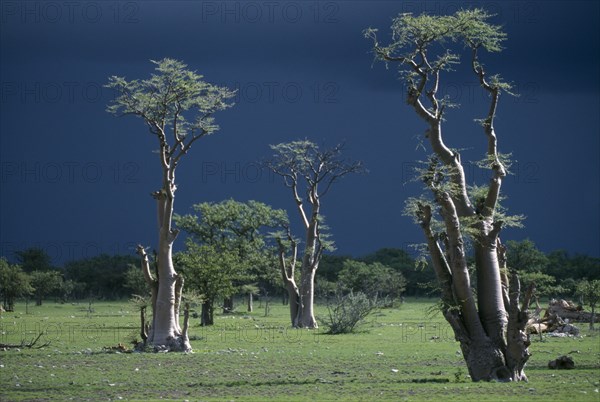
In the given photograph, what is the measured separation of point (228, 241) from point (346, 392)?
5861 centimetres

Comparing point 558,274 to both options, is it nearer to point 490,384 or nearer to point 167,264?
point 167,264

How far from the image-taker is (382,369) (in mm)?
28562

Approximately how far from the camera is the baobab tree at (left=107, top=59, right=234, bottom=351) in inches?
1460

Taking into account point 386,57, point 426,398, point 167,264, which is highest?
point 386,57

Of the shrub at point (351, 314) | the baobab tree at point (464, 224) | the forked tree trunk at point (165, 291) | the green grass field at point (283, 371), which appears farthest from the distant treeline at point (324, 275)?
the baobab tree at point (464, 224)

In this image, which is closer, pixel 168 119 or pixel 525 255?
pixel 168 119

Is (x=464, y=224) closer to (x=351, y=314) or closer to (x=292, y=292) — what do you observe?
(x=351, y=314)

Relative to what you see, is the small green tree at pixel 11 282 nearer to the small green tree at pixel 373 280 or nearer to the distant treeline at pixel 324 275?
the distant treeline at pixel 324 275

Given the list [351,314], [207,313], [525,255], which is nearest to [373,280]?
[525,255]

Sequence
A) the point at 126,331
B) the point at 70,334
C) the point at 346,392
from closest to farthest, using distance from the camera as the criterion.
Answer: the point at 346,392 → the point at 70,334 → the point at 126,331

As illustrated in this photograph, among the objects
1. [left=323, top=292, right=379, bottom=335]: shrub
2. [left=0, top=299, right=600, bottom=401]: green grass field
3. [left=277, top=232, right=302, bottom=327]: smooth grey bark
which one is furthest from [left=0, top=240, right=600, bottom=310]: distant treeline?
[left=0, top=299, right=600, bottom=401]: green grass field

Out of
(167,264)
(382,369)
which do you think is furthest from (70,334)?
(382,369)

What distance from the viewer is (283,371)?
1101 inches

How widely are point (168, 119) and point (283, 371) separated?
48.0 ft
